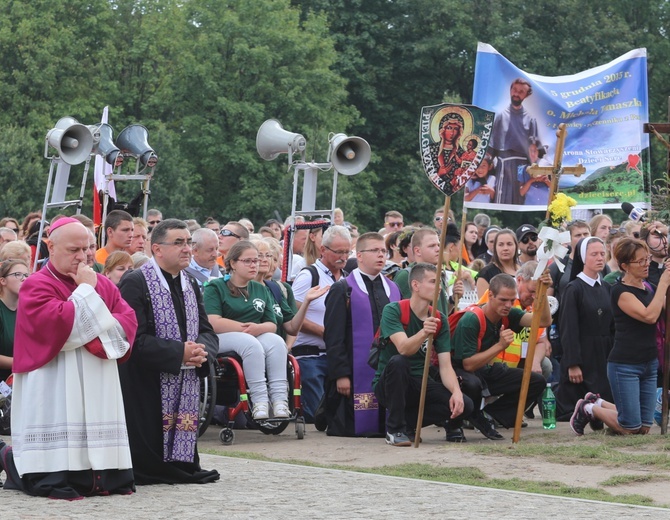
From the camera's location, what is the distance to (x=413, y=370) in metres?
12.1

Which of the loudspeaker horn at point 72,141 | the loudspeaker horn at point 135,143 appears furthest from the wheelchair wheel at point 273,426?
the loudspeaker horn at point 135,143

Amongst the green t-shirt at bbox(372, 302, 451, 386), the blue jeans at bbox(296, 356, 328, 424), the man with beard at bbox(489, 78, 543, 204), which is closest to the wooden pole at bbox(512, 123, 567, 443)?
the green t-shirt at bbox(372, 302, 451, 386)

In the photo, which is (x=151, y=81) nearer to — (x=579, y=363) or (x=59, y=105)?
(x=59, y=105)

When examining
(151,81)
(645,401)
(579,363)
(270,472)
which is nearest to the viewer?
(270,472)

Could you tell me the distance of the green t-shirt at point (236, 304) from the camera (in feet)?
40.4

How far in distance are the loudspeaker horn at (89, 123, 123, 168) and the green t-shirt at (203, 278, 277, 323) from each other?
3.21m

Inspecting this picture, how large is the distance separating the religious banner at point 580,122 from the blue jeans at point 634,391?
4762 mm

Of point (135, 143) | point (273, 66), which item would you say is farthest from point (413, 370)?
point (273, 66)

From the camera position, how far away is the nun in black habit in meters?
13.4

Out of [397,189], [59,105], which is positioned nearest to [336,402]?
[59,105]

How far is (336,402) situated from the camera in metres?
12.8

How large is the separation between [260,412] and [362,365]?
1162 mm

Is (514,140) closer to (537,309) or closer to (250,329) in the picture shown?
(537,309)

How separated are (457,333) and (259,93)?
114 feet
